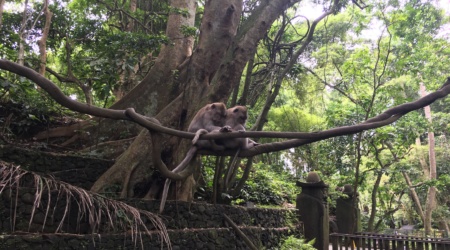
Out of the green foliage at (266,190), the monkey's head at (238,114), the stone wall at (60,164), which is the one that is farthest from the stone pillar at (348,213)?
the stone wall at (60,164)

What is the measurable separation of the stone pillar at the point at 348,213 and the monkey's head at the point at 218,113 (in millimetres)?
5678

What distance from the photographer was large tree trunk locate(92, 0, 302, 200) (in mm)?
5309

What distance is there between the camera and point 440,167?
18.3 metres

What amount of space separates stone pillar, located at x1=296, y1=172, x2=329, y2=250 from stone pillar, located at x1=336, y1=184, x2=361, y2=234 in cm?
171

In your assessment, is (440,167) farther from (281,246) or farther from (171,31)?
(171,31)

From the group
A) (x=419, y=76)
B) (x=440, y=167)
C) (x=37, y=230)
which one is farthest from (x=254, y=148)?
(x=440, y=167)

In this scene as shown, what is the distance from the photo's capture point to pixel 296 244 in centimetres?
706

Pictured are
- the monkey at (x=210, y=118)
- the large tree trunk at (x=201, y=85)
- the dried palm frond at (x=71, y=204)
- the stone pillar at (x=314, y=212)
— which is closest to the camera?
the dried palm frond at (x=71, y=204)

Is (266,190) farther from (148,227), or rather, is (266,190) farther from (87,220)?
(87,220)

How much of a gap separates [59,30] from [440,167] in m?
17.8

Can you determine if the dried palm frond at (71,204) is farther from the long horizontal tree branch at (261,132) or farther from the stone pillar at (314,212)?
the stone pillar at (314,212)

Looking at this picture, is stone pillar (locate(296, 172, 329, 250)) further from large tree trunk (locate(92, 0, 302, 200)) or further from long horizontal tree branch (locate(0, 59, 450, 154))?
long horizontal tree branch (locate(0, 59, 450, 154))

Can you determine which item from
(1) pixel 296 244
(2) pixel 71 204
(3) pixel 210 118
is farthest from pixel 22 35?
(1) pixel 296 244

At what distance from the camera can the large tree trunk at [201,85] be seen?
5309 mm
